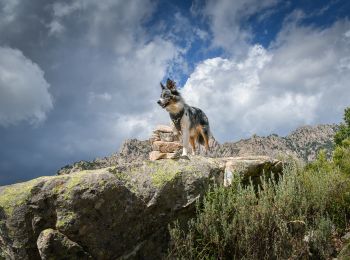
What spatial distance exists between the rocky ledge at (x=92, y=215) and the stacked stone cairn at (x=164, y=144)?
173 centimetres

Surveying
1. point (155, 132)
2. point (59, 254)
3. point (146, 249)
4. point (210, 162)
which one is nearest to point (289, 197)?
point (210, 162)

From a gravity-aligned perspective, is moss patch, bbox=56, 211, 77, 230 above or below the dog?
below

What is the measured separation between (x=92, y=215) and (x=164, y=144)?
4.60 meters

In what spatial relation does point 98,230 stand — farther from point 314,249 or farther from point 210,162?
point 314,249

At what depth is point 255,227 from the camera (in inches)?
284

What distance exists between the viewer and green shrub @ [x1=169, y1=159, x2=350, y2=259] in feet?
23.2

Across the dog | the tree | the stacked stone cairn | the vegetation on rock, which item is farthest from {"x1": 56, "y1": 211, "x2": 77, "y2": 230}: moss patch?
the tree

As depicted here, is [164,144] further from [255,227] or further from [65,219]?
[65,219]

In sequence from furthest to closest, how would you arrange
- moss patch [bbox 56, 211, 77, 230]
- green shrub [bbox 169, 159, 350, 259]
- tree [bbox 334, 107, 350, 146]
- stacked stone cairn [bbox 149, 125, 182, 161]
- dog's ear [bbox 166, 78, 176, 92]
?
tree [bbox 334, 107, 350, 146] → dog's ear [bbox 166, 78, 176, 92] → stacked stone cairn [bbox 149, 125, 182, 161] → green shrub [bbox 169, 159, 350, 259] → moss patch [bbox 56, 211, 77, 230]

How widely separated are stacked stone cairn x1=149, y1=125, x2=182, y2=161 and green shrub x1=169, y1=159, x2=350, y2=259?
2.01 metres

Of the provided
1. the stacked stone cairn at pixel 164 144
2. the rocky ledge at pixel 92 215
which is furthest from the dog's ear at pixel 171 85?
Answer: the rocky ledge at pixel 92 215

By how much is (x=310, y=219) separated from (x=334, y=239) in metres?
0.83

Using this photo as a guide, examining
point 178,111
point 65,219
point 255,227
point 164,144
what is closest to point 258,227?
point 255,227

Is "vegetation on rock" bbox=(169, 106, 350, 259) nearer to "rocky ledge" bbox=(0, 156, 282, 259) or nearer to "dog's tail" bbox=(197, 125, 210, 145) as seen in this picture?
"rocky ledge" bbox=(0, 156, 282, 259)
